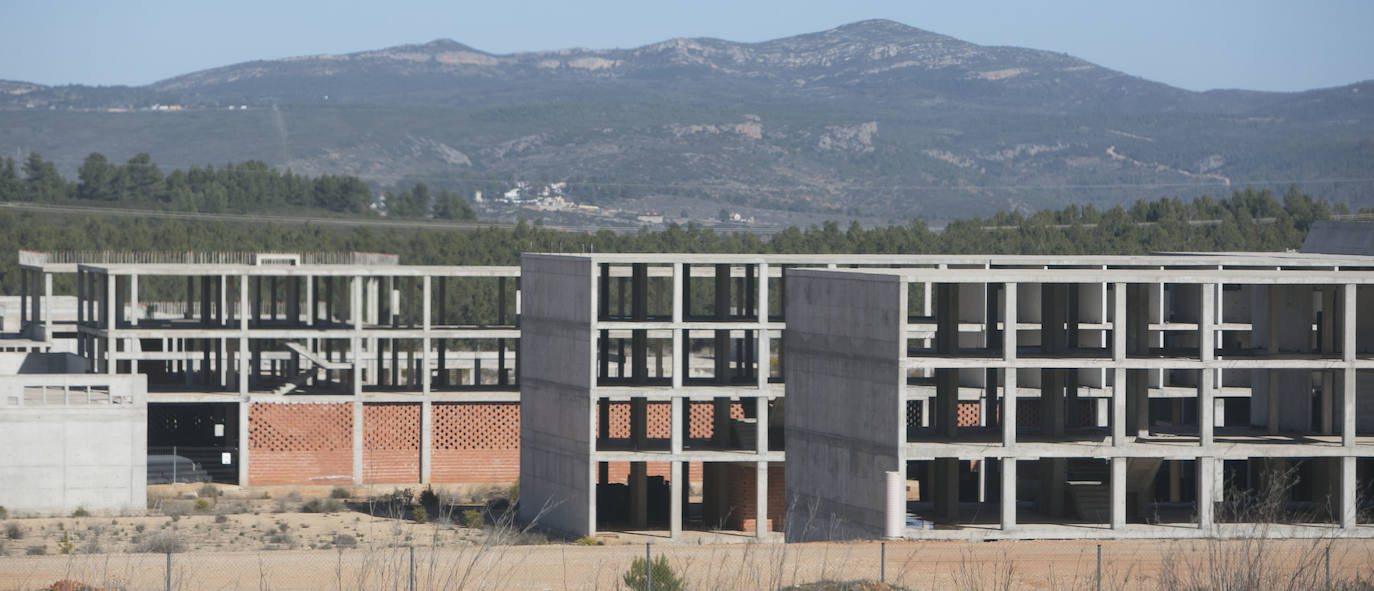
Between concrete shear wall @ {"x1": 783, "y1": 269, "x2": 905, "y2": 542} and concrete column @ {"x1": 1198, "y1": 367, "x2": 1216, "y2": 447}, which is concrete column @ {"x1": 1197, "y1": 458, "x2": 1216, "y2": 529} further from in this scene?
concrete shear wall @ {"x1": 783, "y1": 269, "x2": 905, "y2": 542}

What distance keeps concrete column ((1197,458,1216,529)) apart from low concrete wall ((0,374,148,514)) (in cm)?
3077

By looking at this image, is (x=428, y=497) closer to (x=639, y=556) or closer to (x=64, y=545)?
(x=64, y=545)

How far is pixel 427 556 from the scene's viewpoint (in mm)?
37781

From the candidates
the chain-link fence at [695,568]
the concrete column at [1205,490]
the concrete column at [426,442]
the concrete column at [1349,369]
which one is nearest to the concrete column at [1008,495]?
the chain-link fence at [695,568]

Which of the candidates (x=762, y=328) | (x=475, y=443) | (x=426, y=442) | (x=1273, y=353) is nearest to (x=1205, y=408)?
(x=1273, y=353)

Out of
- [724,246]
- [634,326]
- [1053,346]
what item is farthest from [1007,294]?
[724,246]

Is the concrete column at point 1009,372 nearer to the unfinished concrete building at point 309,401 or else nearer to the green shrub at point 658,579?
the green shrub at point 658,579

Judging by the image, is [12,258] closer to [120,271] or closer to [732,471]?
[120,271]

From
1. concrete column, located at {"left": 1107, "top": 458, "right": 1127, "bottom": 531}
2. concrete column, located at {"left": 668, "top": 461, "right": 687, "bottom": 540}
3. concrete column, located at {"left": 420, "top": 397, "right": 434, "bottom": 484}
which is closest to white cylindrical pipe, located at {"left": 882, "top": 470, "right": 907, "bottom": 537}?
concrete column, located at {"left": 1107, "top": 458, "right": 1127, "bottom": 531}

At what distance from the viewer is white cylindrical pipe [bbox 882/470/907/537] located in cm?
4075

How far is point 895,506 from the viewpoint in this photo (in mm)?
40812

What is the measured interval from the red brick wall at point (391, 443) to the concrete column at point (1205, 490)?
30.5 meters

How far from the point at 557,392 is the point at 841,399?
11350 mm

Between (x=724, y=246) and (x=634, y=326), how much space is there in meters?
80.4
